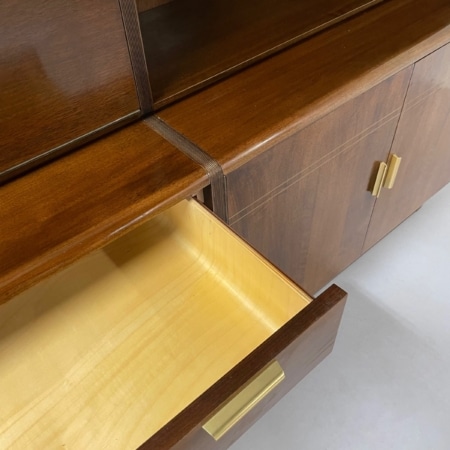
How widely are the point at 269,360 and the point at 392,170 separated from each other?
624 millimetres

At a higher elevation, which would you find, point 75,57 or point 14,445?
point 75,57

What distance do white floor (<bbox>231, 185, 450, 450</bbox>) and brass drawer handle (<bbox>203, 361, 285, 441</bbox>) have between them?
21.8 inches

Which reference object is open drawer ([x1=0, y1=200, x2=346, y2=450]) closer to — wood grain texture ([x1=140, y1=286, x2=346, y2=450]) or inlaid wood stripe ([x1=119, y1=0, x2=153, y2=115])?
wood grain texture ([x1=140, y1=286, x2=346, y2=450])

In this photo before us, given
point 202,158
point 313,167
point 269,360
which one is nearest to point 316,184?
point 313,167

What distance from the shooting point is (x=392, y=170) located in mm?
931

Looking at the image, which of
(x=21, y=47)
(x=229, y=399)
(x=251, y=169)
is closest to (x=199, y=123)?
(x=251, y=169)

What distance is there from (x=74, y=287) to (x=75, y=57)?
34 cm

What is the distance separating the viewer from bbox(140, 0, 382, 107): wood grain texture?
674 millimetres

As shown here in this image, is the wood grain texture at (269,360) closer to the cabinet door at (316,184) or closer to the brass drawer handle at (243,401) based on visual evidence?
the brass drawer handle at (243,401)

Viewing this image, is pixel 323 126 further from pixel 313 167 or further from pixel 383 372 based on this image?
pixel 383 372

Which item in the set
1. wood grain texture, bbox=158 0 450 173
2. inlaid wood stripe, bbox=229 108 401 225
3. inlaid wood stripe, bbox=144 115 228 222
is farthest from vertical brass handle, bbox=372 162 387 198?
inlaid wood stripe, bbox=144 115 228 222

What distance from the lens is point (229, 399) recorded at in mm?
418

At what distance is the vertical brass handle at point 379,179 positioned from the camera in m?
0.90

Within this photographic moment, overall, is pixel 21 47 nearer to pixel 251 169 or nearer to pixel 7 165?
pixel 7 165
